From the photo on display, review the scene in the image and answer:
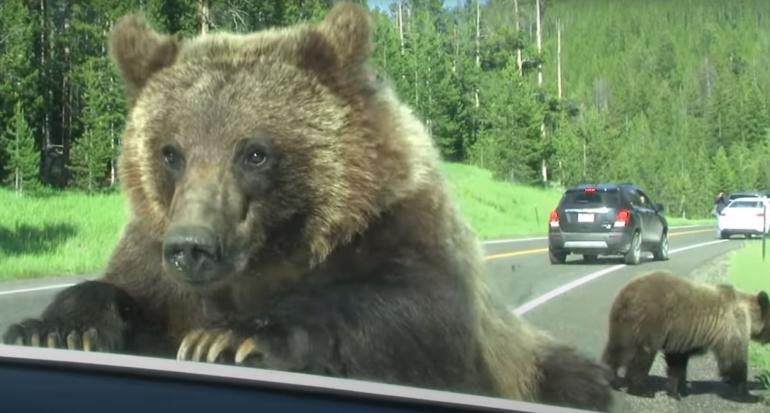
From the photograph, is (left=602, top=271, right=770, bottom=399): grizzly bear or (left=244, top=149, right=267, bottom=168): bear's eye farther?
(left=602, top=271, right=770, bottom=399): grizzly bear

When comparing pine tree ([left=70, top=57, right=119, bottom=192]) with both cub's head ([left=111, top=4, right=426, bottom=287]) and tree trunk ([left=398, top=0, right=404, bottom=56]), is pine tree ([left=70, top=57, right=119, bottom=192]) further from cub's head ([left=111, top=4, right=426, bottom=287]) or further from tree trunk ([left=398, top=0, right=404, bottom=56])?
tree trunk ([left=398, top=0, right=404, bottom=56])

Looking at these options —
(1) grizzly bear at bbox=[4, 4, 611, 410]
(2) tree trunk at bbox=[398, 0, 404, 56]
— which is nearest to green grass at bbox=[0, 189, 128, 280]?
(1) grizzly bear at bbox=[4, 4, 611, 410]

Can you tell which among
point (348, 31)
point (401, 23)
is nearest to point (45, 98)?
point (348, 31)

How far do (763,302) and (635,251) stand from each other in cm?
62

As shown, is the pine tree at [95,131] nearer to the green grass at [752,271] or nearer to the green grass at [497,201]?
the green grass at [497,201]

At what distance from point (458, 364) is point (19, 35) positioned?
4.64 feet

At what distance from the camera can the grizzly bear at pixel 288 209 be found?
9.37 feet

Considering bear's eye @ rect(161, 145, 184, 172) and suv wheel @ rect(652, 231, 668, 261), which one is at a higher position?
bear's eye @ rect(161, 145, 184, 172)

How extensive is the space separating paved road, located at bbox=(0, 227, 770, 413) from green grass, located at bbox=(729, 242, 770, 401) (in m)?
0.04

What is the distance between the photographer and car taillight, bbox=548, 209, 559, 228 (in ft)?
11.3

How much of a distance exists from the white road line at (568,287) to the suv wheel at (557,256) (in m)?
0.08

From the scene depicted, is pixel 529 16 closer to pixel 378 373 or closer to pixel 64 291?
pixel 378 373

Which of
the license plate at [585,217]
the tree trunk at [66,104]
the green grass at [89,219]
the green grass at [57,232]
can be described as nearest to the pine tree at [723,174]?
the green grass at [89,219]

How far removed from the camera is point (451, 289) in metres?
3.04
